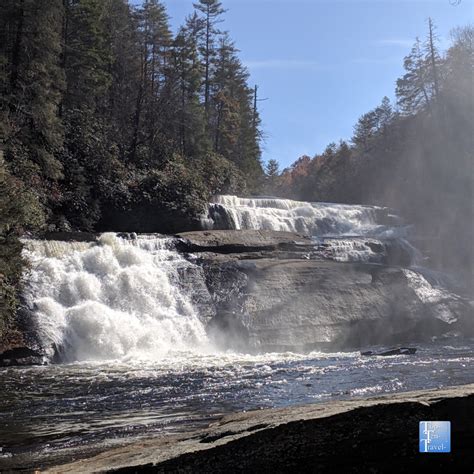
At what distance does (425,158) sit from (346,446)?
43.8m

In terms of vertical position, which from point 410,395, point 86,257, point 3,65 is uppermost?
point 3,65

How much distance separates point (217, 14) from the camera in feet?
159

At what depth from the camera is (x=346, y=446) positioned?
393 centimetres

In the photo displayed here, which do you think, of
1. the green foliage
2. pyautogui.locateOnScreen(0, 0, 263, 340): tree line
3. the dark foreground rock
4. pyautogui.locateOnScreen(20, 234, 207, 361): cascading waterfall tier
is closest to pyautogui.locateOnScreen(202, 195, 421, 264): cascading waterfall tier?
pyautogui.locateOnScreen(0, 0, 263, 340): tree line

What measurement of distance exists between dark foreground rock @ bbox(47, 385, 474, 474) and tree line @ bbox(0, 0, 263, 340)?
9249 millimetres

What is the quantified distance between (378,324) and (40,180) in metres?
14.6

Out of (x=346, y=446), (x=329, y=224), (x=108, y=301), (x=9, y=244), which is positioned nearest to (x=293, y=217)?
(x=329, y=224)

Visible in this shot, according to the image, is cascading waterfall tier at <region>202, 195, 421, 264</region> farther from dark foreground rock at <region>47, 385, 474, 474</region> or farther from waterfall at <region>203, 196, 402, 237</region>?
dark foreground rock at <region>47, 385, 474, 474</region>

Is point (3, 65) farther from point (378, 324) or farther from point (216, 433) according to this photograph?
point (216, 433)

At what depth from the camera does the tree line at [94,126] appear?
21047 mm

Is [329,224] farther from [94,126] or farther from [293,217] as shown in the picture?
[94,126]

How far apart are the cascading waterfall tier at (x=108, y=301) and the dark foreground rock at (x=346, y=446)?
10057mm

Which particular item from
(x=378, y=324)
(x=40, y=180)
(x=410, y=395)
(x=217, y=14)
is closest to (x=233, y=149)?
(x=217, y=14)

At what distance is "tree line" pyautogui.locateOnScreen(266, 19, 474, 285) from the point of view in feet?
125
